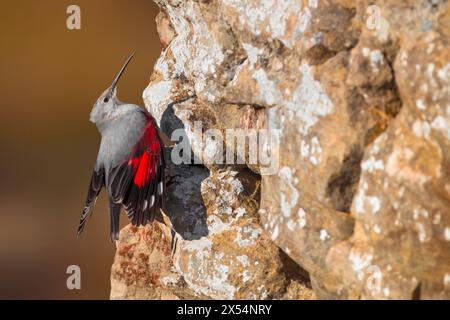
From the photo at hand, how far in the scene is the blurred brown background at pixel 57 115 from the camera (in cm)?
909

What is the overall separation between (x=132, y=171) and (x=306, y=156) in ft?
5.72

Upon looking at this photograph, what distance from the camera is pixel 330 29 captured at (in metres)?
4.06

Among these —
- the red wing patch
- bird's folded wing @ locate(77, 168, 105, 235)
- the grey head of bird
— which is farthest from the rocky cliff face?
the grey head of bird

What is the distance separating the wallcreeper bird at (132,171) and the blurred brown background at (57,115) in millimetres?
3428

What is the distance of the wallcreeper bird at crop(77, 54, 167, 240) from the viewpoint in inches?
207

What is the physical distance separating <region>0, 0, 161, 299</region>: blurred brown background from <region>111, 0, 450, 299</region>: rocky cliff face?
3723 millimetres

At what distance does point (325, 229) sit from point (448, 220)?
74 cm

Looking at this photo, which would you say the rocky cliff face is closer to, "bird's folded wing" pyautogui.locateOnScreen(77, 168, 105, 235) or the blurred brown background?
"bird's folded wing" pyautogui.locateOnScreen(77, 168, 105, 235)

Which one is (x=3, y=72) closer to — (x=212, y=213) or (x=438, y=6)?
(x=212, y=213)

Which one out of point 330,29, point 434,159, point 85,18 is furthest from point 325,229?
point 85,18

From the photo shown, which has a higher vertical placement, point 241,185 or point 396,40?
point 396,40

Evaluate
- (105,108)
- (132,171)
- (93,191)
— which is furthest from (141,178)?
(105,108)

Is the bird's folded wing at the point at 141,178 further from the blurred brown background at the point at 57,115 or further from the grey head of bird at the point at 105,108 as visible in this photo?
the blurred brown background at the point at 57,115

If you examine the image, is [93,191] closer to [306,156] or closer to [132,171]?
[132,171]
